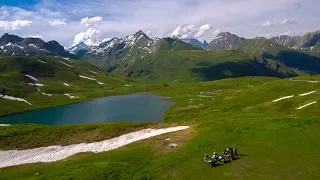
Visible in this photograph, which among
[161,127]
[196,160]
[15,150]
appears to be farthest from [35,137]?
[196,160]

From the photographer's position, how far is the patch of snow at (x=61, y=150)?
2323 inches

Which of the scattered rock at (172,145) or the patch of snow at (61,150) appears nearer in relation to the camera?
the scattered rock at (172,145)

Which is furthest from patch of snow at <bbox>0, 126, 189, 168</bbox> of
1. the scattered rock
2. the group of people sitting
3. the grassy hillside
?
the group of people sitting

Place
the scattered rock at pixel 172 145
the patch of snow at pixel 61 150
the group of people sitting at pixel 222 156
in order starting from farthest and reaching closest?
the patch of snow at pixel 61 150
the scattered rock at pixel 172 145
the group of people sitting at pixel 222 156

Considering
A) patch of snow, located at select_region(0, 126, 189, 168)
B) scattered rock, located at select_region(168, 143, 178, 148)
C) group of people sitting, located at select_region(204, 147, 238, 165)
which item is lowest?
patch of snow, located at select_region(0, 126, 189, 168)

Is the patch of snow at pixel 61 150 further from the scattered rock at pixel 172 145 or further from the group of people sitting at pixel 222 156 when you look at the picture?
the group of people sitting at pixel 222 156

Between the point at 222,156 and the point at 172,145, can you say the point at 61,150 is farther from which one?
the point at 222,156

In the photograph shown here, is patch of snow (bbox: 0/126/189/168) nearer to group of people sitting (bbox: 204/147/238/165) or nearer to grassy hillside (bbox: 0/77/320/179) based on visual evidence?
grassy hillside (bbox: 0/77/320/179)

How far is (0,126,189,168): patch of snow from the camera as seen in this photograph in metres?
59.0

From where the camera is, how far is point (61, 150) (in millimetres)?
62562

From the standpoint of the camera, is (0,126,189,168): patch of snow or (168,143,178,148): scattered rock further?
(0,126,189,168): patch of snow

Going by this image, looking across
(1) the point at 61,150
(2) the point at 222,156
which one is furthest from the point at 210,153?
(1) the point at 61,150

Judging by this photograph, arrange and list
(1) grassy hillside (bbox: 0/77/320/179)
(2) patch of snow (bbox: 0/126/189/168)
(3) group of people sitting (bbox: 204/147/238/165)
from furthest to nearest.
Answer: (2) patch of snow (bbox: 0/126/189/168)
(3) group of people sitting (bbox: 204/147/238/165)
(1) grassy hillside (bbox: 0/77/320/179)

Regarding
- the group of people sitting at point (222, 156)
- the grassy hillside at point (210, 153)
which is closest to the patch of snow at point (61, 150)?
the grassy hillside at point (210, 153)
